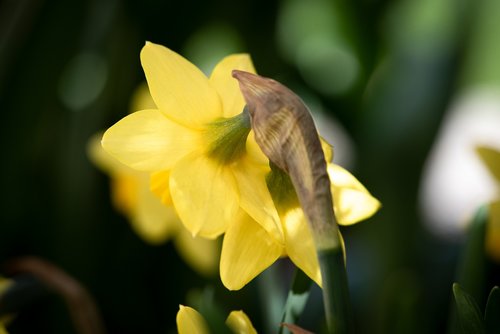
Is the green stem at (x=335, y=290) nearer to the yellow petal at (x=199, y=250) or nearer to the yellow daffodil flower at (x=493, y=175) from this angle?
the yellow daffodil flower at (x=493, y=175)

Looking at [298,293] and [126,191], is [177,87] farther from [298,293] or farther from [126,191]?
[126,191]

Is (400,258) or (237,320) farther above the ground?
(237,320)

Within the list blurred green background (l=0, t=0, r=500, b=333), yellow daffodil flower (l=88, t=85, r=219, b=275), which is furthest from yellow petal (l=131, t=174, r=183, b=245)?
blurred green background (l=0, t=0, r=500, b=333)

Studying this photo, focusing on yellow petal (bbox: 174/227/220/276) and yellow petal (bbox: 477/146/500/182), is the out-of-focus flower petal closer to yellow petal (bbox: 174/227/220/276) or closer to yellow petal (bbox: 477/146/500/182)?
yellow petal (bbox: 174/227/220/276)

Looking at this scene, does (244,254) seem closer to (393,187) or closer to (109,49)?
(393,187)

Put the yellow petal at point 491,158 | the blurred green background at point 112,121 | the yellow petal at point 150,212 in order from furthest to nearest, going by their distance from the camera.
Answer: the blurred green background at point 112,121
the yellow petal at point 150,212
the yellow petal at point 491,158

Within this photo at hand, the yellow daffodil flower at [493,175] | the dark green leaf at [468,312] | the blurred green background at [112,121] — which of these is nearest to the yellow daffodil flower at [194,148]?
the dark green leaf at [468,312]

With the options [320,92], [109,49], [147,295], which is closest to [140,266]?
[147,295]
